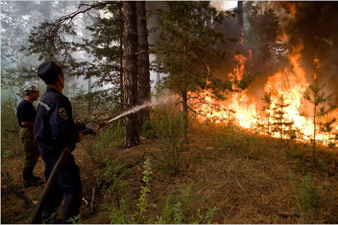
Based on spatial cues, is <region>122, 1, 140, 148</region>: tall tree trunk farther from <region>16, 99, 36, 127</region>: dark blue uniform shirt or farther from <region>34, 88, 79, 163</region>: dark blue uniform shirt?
<region>34, 88, 79, 163</region>: dark blue uniform shirt

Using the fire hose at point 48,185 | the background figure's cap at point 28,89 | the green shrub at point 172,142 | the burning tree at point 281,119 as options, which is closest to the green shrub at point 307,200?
the green shrub at point 172,142

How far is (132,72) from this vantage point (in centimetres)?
572

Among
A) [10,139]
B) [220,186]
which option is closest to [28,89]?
[10,139]

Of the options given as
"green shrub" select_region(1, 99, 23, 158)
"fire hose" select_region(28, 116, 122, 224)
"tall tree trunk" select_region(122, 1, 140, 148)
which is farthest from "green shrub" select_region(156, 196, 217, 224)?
"green shrub" select_region(1, 99, 23, 158)

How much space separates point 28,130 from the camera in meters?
4.17

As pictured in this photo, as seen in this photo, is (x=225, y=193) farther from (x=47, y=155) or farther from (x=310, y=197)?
(x=47, y=155)

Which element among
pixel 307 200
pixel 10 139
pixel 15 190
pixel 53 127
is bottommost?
pixel 307 200

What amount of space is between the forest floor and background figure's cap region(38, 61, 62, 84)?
70.0 inches

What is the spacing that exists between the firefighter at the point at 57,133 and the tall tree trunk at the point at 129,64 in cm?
297

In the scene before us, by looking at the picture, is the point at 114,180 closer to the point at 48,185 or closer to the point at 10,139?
the point at 48,185

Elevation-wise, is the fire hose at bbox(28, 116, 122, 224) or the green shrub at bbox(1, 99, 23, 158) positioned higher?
the green shrub at bbox(1, 99, 23, 158)

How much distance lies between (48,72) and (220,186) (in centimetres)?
353

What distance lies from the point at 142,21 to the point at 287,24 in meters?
10.7

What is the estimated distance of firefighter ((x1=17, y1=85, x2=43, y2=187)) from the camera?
398cm
